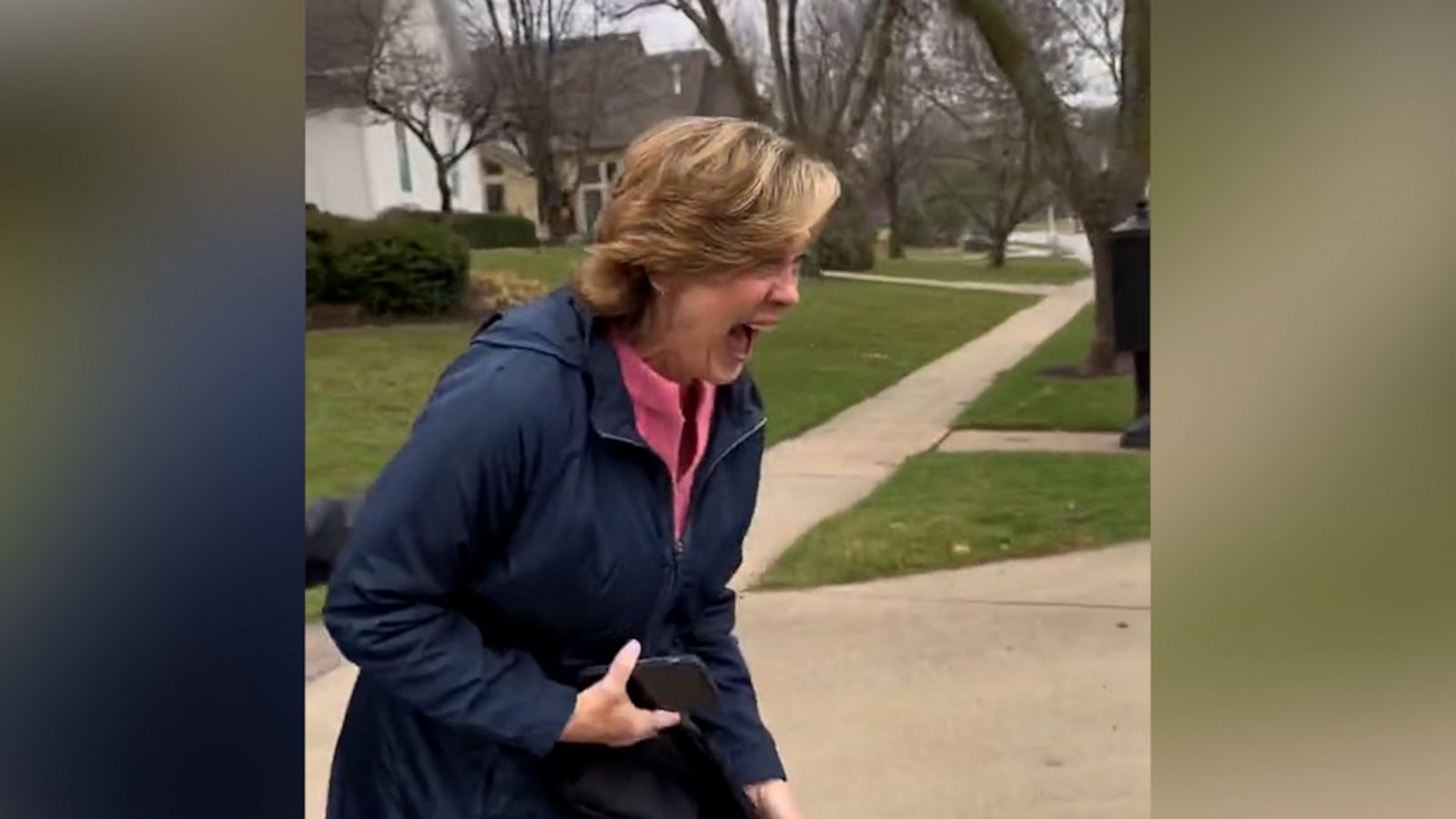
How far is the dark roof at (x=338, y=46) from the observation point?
2438 mm

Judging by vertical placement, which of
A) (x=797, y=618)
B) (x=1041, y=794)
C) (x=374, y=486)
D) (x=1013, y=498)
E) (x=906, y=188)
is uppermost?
(x=906, y=188)

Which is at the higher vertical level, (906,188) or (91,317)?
(906,188)

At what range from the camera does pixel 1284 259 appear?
6.97 feet

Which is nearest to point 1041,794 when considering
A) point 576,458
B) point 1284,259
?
point 1284,259

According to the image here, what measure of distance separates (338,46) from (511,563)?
1.37 metres

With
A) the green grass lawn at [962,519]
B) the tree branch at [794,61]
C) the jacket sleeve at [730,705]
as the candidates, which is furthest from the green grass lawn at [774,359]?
the jacket sleeve at [730,705]

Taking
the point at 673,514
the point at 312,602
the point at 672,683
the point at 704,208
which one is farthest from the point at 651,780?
the point at 312,602

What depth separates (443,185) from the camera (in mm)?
2504

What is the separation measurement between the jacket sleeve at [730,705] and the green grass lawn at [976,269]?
3.16 feet

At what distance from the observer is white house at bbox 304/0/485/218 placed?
2.44 m

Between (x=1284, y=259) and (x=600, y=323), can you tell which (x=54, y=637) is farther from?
(x=1284, y=259)

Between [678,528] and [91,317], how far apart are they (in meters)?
1.12

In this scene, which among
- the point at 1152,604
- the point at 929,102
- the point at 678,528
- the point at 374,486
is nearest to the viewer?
the point at 374,486

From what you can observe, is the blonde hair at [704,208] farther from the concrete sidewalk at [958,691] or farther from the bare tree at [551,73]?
the concrete sidewalk at [958,691]
